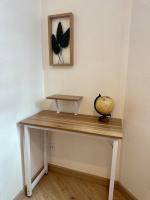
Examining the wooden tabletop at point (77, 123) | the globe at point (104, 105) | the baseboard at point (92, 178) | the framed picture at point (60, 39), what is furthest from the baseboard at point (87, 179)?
the framed picture at point (60, 39)

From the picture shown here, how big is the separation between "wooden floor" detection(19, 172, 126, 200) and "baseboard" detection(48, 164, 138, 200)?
4 cm

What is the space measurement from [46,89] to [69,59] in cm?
52

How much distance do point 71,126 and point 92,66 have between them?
2.50 ft

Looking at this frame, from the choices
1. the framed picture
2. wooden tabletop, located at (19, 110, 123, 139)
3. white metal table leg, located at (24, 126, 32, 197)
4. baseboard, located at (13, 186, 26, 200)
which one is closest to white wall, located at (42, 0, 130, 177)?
the framed picture

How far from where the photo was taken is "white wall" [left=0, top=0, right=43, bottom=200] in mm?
1350

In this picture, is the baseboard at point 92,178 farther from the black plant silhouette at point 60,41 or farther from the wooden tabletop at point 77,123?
the black plant silhouette at point 60,41

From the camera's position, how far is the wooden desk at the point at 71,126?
1.31 metres

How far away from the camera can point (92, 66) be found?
1.72 m

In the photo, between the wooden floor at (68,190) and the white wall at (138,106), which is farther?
the wooden floor at (68,190)

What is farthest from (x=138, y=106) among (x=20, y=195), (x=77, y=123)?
(x=20, y=195)

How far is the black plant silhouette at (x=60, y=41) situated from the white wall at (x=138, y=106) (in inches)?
29.1

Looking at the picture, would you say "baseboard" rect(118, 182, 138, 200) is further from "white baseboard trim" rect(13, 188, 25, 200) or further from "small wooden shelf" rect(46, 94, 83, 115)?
"white baseboard trim" rect(13, 188, 25, 200)

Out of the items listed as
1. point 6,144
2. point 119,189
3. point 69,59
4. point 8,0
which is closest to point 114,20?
point 69,59

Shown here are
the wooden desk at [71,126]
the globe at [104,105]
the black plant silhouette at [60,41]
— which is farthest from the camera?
the black plant silhouette at [60,41]
